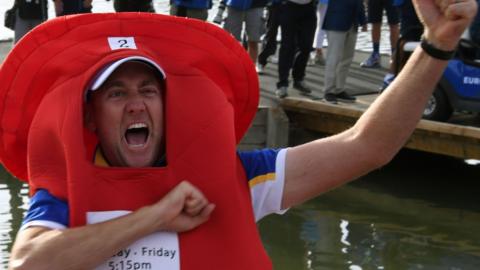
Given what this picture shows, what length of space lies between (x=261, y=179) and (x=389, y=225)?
188 inches

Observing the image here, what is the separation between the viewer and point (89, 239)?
1.99 meters

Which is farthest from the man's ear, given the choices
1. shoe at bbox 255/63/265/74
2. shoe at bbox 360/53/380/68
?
shoe at bbox 360/53/380/68

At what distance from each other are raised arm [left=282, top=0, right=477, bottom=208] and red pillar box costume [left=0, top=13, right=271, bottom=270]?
0.14 meters

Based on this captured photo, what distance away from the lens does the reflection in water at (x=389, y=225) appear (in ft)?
20.2

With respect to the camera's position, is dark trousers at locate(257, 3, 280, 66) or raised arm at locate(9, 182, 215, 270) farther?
dark trousers at locate(257, 3, 280, 66)

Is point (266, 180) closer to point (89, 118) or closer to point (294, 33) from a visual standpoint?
point (89, 118)

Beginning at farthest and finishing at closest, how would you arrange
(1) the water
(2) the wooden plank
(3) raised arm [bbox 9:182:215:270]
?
(1) the water
(2) the wooden plank
(3) raised arm [bbox 9:182:215:270]

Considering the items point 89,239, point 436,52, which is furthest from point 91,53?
point 436,52

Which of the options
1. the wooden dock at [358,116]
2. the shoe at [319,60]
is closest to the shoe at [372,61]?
the wooden dock at [358,116]

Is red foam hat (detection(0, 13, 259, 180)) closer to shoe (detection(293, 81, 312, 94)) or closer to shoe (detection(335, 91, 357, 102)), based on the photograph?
shoe (detection(335, 91, 357, 102))

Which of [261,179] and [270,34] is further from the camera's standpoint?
[270,34]

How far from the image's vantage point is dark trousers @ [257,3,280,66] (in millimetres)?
8093

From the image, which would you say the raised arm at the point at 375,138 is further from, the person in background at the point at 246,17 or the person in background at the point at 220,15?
the person in background at the point at 220,15

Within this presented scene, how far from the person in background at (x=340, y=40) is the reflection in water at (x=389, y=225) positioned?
2.62 ft
